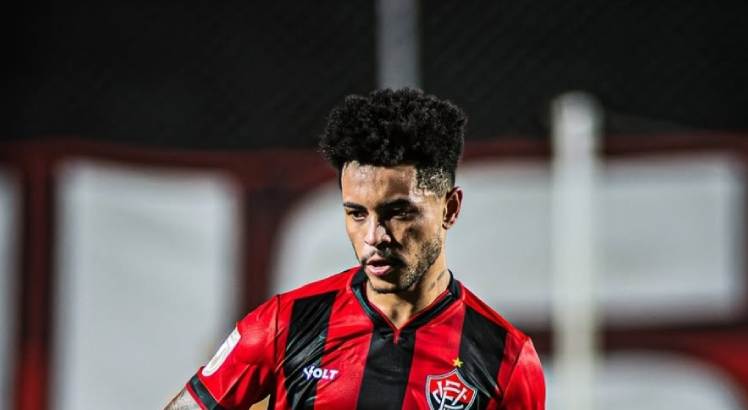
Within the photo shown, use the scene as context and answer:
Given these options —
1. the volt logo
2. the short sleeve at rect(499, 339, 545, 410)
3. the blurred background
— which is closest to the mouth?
the volt logo

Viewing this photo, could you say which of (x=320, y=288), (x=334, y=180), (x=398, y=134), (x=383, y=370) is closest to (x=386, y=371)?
(x=383, y=370)

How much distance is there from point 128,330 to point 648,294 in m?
2.22

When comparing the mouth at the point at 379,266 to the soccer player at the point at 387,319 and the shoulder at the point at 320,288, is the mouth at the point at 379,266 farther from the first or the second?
the shoulder at the point at 320,288

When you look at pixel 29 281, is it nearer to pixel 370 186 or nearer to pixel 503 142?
pixel 503 142

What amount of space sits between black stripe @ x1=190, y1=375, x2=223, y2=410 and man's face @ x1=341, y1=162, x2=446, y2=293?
40 cm

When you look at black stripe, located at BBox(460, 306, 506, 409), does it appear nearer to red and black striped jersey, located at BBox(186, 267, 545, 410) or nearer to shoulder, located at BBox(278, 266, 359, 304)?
red and black striped jersey, located at BBox(186, 267, 545, 410)

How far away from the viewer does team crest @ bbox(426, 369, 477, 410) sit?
2094 millimetres

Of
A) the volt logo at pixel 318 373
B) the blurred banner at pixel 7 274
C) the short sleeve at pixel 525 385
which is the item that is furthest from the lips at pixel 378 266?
the blurred banner at pixel 7 274

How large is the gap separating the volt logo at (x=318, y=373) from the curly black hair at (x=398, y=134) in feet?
1.29

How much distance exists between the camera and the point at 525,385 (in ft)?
7.09

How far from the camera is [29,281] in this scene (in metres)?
4.76

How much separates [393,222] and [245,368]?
422mm

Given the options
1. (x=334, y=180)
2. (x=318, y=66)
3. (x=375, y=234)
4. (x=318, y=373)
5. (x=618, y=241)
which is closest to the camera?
(x=375, y=234)

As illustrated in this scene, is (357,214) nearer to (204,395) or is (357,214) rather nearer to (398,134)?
(398,134)
